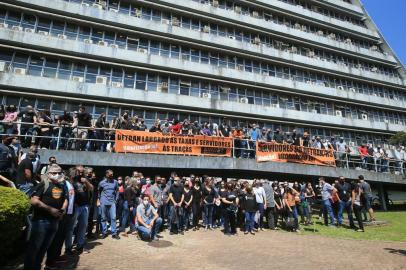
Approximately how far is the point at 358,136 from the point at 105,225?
3174 centimetres

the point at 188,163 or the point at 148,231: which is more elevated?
the point at 188,163

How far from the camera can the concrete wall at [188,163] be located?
13727mm

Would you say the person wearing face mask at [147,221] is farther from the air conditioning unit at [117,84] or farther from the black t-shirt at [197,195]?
the air conditioning unit at [117,84]

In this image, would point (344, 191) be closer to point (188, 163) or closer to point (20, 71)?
point (188, 163)

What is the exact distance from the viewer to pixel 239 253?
8797mm

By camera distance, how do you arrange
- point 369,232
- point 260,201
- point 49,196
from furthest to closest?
point 260,201
point 369,232
point 49,196

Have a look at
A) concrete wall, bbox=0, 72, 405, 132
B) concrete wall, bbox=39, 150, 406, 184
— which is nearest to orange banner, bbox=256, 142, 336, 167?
concrete wall, bbox=39, 150, 406, 184

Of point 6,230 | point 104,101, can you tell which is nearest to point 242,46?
point 104,101

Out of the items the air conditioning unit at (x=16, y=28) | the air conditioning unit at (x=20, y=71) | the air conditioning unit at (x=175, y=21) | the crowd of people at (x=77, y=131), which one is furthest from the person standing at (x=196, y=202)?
the air conditioning unit at (x=175, y=21)

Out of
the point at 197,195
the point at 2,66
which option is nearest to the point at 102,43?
the point at 2,66

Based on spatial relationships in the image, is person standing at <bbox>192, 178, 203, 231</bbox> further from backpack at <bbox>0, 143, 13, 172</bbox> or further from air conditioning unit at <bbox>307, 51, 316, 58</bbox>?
air conditioning unit at <bbox>307, 51, 316, 58</bbox>

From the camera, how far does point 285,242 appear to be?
1026cm

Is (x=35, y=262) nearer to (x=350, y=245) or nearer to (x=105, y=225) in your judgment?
(x=105, y=225)

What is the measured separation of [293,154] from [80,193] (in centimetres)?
1266
